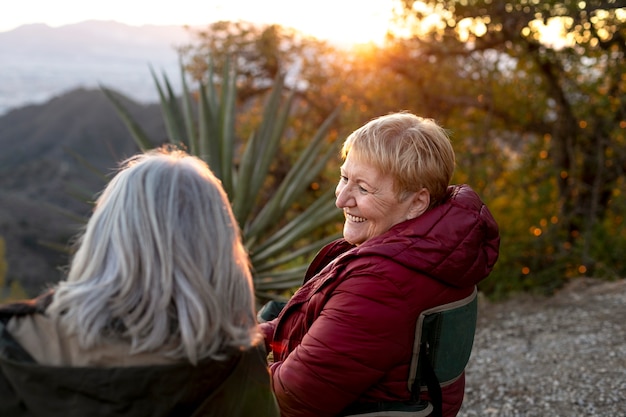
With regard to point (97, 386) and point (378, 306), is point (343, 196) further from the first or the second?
point (97, 386)

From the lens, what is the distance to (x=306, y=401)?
2.12 m

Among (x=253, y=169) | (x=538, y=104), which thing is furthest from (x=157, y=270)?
(x=538, y=104)

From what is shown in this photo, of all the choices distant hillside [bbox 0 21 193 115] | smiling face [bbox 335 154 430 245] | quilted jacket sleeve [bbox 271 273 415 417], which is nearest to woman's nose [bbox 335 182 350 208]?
smiling face [bbox 335 154 430 245]

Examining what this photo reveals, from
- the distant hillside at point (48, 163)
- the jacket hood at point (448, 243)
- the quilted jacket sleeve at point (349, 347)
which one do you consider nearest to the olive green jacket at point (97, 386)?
the quilted jacket sleeve at point (349, 347)

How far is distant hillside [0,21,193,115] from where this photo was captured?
40.8 meters

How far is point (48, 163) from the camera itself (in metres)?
32.8

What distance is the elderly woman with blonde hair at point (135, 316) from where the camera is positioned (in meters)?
1.52

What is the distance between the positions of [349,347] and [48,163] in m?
33.0

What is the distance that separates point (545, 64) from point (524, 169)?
1.03 metres

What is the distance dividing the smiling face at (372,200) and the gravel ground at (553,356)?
1.79 m

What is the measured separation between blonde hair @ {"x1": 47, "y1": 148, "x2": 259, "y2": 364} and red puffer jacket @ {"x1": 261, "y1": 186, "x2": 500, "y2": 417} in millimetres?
511

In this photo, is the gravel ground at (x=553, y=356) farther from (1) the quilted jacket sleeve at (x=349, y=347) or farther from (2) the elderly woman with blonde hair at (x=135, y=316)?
(2) the elderly woman with blonde hair at (x=135, y=316)

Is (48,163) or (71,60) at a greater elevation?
(71,60)

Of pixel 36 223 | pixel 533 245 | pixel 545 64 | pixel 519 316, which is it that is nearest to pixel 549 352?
pixel 519 316
